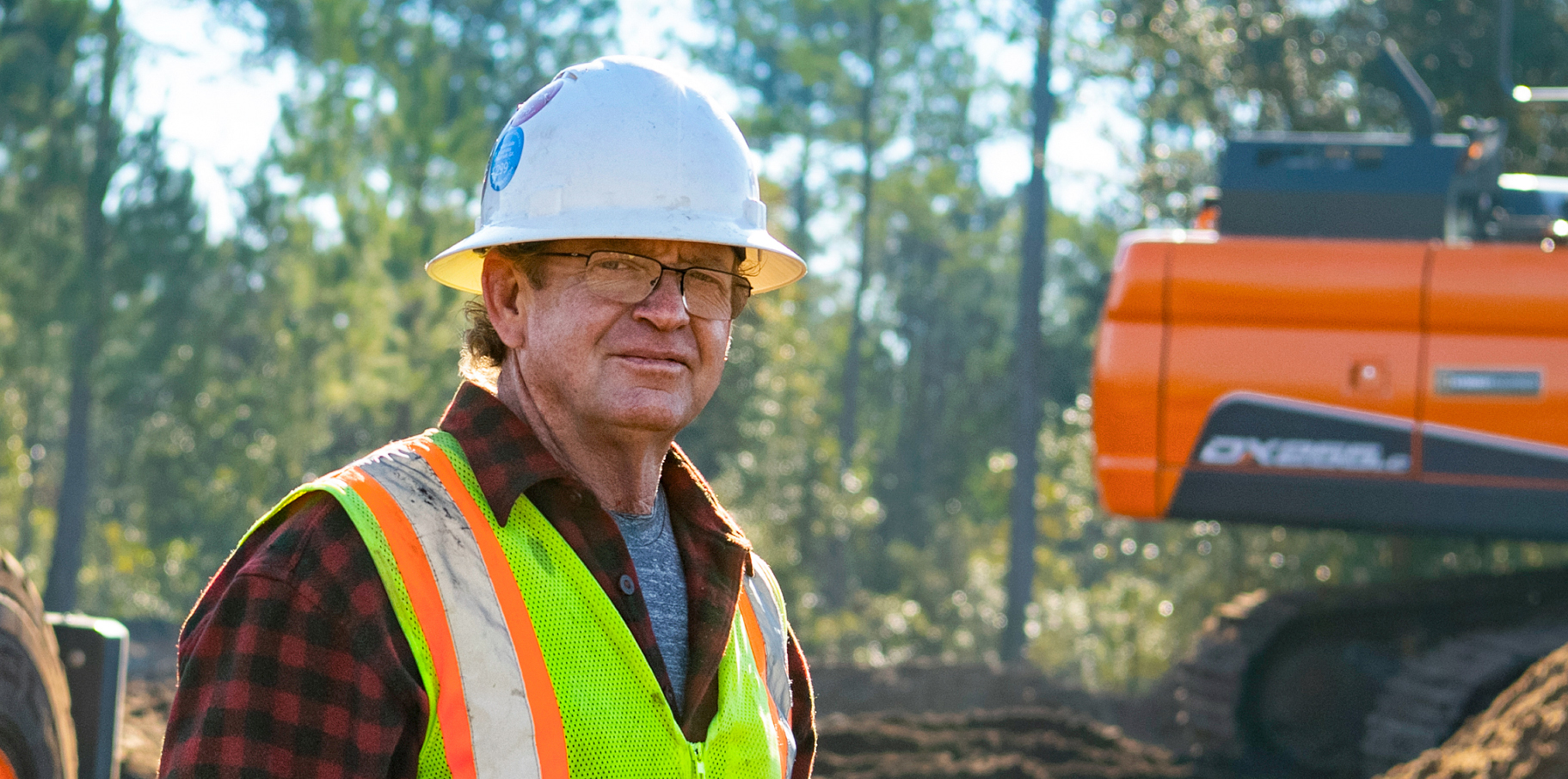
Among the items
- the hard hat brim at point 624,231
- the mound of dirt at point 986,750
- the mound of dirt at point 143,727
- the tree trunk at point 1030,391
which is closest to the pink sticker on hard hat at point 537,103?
the hard hat brim at point 624,231

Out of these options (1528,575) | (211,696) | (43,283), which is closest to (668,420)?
(211,696)

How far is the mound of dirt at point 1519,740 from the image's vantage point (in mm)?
5543

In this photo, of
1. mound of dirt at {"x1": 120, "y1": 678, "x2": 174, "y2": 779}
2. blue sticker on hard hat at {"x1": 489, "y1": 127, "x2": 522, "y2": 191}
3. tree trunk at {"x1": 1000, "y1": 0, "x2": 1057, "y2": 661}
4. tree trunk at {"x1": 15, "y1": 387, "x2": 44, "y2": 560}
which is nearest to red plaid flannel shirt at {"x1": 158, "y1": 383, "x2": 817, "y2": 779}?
blue sticker on hard hat at {"x1": 489, "y1": 127, "x2": 522, "y2": 191}

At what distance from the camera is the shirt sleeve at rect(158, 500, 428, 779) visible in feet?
5.41

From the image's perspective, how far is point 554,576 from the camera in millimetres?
1881

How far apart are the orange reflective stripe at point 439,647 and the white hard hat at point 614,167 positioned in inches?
20.4

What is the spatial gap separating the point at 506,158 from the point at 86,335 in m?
17.3

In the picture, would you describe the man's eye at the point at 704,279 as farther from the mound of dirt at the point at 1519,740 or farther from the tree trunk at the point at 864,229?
the tree trunk at the point at 864,229

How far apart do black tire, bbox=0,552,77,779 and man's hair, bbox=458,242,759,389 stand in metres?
1.23

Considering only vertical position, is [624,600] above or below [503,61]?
below

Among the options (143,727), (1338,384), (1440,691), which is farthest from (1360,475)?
(143,727)

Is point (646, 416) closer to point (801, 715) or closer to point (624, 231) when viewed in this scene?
point (624, 231)

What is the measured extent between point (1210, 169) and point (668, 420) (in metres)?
15.4

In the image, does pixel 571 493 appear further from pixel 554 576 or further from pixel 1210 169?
pixel 1210 169
